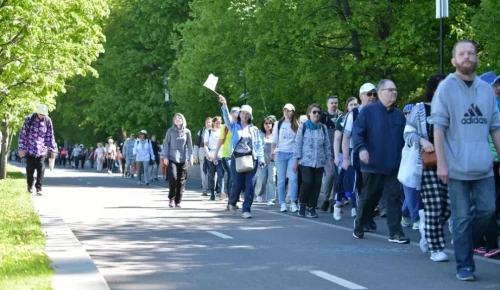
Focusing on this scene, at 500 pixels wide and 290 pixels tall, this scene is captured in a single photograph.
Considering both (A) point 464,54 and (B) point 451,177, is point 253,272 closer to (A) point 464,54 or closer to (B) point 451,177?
(B) point 451,177

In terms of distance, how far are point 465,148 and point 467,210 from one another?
1.78 feet

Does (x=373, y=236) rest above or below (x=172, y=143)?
below

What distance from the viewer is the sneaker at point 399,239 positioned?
12.7 m

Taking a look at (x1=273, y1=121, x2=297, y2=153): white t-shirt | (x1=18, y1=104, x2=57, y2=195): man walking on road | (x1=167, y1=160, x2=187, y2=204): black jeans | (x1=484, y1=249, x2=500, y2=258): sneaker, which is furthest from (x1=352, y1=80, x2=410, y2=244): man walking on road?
(x1=18, y1=104, x2=57, y2=195): man walking on road

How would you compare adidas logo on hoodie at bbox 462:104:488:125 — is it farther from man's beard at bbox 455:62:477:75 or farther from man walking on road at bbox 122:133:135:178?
man walking on road at bbox 122:133:135:178

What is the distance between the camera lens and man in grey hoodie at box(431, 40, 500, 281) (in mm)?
9125

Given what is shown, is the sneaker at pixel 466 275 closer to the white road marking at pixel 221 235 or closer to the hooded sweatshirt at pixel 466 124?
the hooded sweatshirt at pixel 466 124

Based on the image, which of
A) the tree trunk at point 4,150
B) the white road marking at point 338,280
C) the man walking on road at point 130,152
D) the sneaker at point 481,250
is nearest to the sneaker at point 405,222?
the sneaker at point 481,250

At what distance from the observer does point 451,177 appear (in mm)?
9234

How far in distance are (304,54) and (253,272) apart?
2750cm

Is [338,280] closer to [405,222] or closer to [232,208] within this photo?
[405,222]

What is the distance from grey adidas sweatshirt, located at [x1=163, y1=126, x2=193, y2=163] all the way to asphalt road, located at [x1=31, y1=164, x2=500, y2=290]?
2261mm

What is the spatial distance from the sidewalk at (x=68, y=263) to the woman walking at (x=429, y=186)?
3.35 m

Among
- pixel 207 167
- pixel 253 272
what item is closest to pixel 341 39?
pixel 207 167
